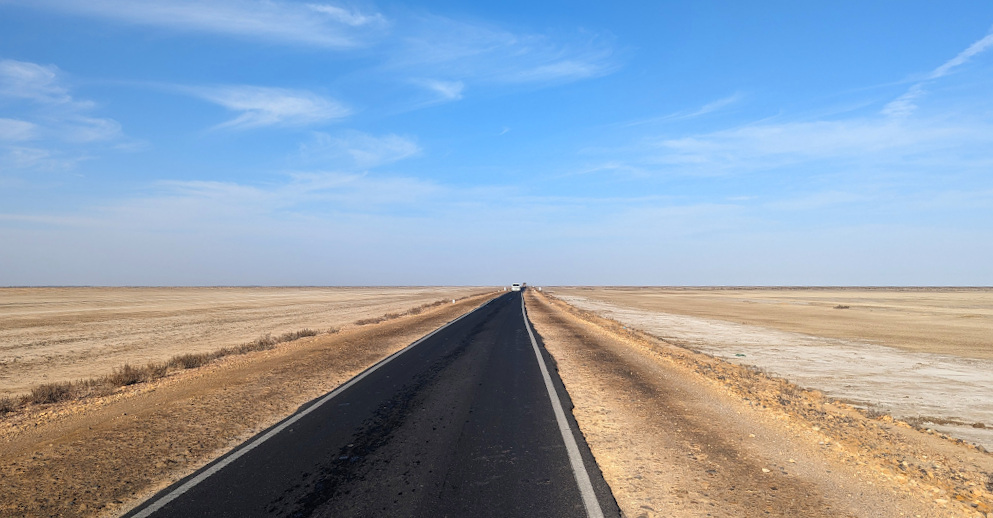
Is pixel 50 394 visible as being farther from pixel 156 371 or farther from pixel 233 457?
pixel 233 457

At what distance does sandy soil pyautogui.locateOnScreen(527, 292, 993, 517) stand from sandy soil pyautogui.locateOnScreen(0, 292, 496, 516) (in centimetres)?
516

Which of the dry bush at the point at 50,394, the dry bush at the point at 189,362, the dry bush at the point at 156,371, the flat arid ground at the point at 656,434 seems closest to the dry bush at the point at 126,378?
the dry bush at the point at 156,371

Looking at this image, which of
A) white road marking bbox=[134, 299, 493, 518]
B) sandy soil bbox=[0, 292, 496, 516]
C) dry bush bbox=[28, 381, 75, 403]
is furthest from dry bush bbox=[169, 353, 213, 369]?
white road marking bbox=[134, 299, 493, 518]

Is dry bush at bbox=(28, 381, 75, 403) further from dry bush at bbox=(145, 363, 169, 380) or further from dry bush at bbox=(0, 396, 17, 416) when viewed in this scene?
dry bush at bbox=(145, 363, 169, 380)

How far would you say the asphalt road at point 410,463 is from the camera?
191 inches

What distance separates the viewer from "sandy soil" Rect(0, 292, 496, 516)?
5348 millimetres

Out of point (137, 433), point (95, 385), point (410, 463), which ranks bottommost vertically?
point (95, 385)

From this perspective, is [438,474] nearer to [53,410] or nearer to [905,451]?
[905,451]

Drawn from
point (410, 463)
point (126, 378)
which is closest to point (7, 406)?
point (126, 378)

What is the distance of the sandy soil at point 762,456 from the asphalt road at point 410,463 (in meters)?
0.55

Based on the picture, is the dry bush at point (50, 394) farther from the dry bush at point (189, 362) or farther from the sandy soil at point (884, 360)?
the sandy soil at point (884, 360)

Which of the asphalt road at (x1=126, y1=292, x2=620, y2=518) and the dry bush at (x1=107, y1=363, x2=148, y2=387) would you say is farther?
the dry bush at (x1=107, y1=363, x2=148, y2=387)

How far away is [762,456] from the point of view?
6547 millimetres

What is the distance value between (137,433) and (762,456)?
28.7 ft
